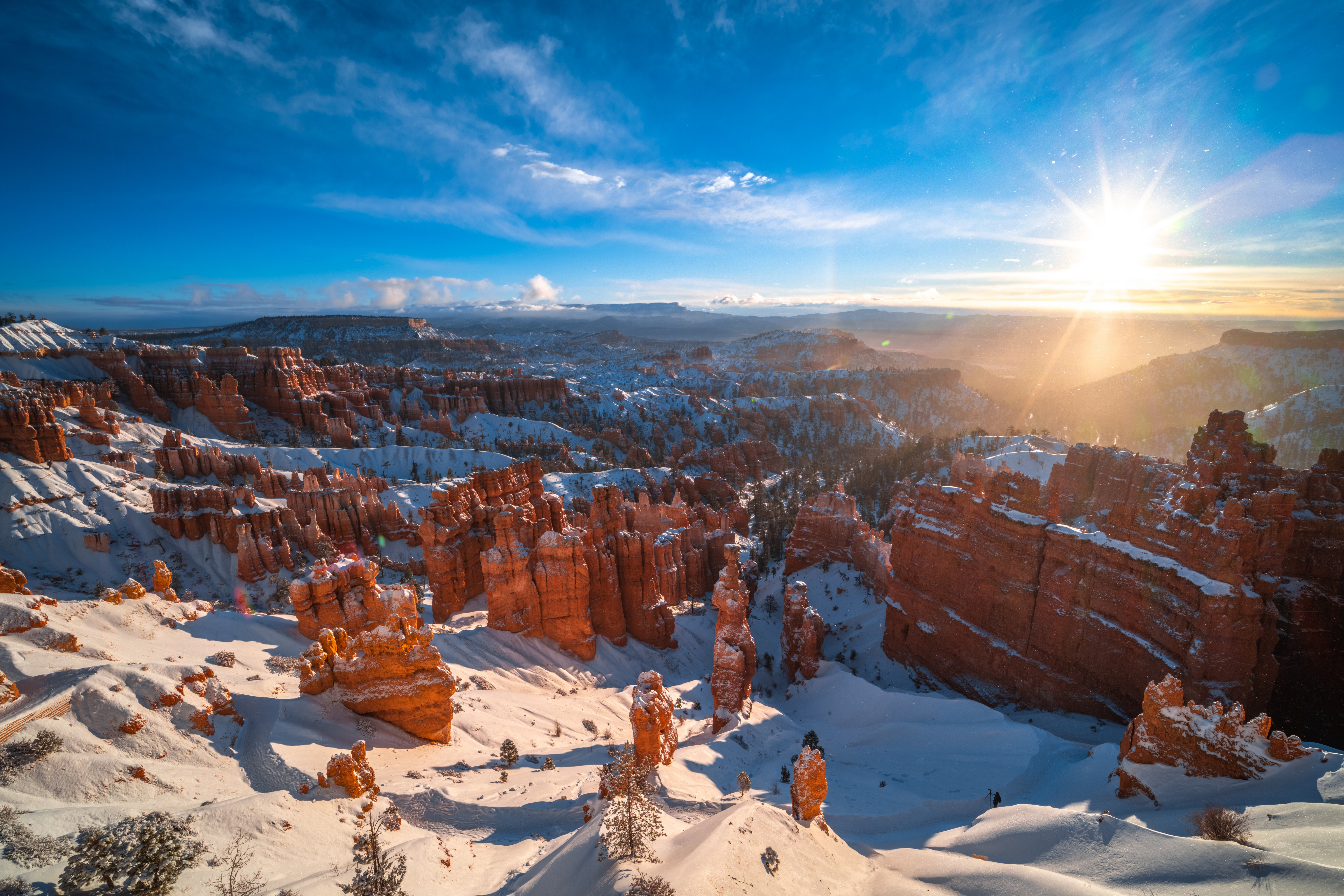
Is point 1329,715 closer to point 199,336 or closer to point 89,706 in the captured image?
point 89,706

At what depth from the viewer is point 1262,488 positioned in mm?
23812

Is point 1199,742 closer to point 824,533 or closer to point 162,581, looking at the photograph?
point 824,533

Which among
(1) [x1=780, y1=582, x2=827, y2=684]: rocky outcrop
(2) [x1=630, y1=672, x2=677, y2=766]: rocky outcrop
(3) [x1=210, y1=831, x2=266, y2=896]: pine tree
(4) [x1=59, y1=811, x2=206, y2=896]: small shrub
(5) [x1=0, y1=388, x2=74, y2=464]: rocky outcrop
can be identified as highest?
(5) [x1=0, y1=388, x2=74, y2=464]: rocky outcrop

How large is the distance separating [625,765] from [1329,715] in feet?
83.7

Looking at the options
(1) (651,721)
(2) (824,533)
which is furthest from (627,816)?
(2) (824,533)

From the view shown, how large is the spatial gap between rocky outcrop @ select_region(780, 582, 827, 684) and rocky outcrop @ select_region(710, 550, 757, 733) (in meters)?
3.70

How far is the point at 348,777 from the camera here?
33.9ft

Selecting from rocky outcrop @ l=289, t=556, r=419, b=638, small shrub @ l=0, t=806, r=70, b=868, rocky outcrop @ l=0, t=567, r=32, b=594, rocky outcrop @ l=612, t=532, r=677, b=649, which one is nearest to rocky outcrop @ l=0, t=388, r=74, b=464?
rocky outcrop @ l=0, t=567, r=32, b=594

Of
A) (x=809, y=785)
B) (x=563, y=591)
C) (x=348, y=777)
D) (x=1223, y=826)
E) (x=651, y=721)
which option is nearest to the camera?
(x=1223, y=826)

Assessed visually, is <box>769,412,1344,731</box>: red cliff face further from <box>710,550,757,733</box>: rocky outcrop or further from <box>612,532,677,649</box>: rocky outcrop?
<box>612,532,677,649</box>: rocky outcrop

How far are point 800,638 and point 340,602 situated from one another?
2167 centimetres

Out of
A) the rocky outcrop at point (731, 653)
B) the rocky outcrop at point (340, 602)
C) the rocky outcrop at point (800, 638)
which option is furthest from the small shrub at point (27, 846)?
the rocky outcrop at point (800, 638)

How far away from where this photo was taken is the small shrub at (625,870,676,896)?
25.0ft

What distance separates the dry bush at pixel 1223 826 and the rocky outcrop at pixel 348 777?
15.9m
